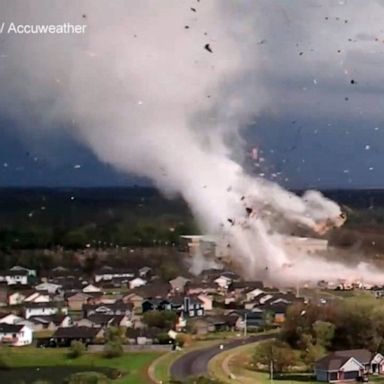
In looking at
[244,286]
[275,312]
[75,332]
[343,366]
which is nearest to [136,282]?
[75,332]

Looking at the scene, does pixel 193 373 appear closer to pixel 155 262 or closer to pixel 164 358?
pixel 164 358

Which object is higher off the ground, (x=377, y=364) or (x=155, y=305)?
(x=155, y=305)

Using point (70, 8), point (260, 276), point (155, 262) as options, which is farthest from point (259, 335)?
point (70, 8)

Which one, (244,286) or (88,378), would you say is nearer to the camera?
(88,378)

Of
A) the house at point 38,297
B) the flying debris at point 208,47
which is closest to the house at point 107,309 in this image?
the house at point 38,297

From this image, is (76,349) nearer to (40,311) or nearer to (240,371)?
(40,311)

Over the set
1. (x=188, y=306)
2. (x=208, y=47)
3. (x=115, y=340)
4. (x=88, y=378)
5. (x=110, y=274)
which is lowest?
(x=88, y=378)

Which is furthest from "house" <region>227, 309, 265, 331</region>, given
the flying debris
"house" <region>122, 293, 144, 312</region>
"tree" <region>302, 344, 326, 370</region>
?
the flying debris

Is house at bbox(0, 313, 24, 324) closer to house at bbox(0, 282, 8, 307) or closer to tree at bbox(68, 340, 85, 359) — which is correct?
house at bbox(0, 282, 8, 307)
